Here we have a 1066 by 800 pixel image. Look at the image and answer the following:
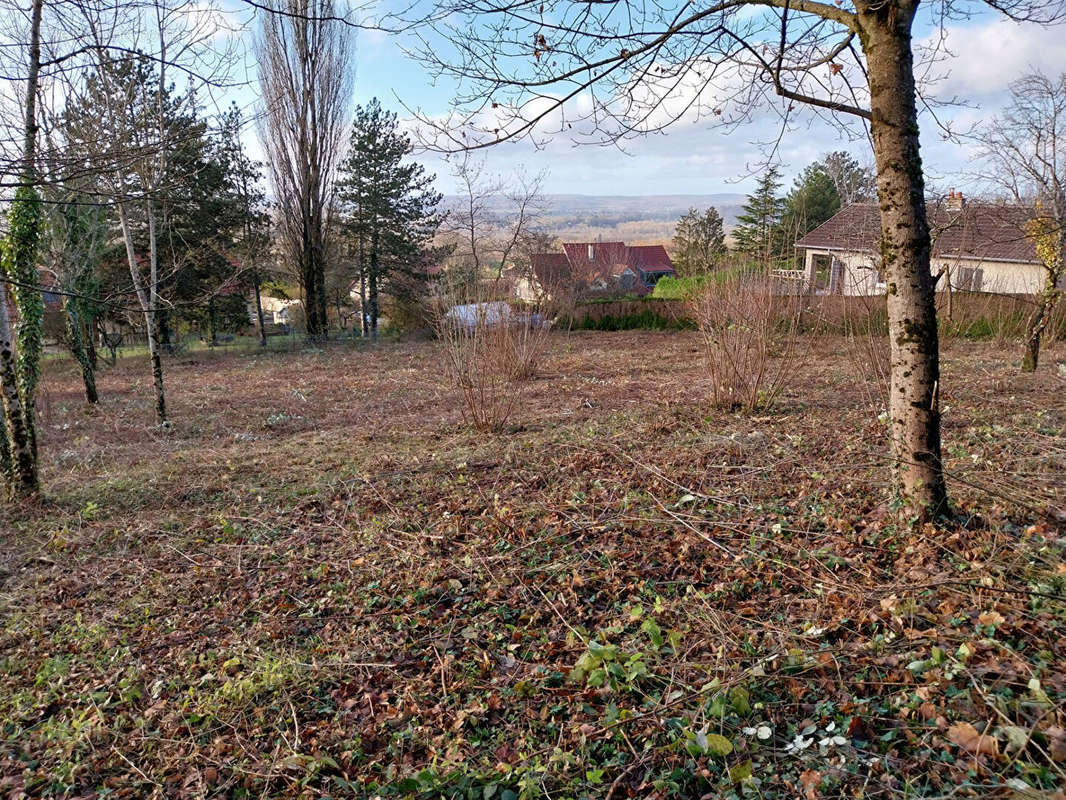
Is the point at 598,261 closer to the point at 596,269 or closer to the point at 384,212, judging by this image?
the point at 596,269

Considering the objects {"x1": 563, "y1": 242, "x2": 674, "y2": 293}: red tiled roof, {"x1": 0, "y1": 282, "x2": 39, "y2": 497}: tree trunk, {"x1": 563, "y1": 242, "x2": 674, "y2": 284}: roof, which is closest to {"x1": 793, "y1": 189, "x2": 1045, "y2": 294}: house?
{"x1": 0, "y1": 282, "x2": 39, "y2": 497}: tree trunk

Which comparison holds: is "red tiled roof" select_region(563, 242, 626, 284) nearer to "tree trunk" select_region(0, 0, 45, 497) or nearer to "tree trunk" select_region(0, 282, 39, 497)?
"tree trunk" select_region(0, 0, 45, 497)

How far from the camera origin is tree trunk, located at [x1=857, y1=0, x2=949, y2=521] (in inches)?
113

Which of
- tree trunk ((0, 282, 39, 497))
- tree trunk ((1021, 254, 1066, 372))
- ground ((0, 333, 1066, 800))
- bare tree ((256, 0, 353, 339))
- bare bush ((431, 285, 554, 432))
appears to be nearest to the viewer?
ground ((0, 333, 1066, 800))

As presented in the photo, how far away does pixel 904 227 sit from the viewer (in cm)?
287

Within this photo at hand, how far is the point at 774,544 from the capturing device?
11.0ft

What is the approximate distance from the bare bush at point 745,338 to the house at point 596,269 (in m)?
9.60

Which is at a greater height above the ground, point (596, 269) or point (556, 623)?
point (596, 269)

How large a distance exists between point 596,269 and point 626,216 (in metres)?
62.0

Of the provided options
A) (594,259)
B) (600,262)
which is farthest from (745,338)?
(594,259)

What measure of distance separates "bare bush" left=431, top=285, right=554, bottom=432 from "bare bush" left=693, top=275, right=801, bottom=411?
7.12 ft

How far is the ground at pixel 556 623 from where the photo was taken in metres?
2.10

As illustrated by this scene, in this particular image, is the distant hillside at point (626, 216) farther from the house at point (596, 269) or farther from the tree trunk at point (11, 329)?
the tree trunk at point (11, 329)

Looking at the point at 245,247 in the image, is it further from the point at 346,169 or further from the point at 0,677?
the point at 0,677
